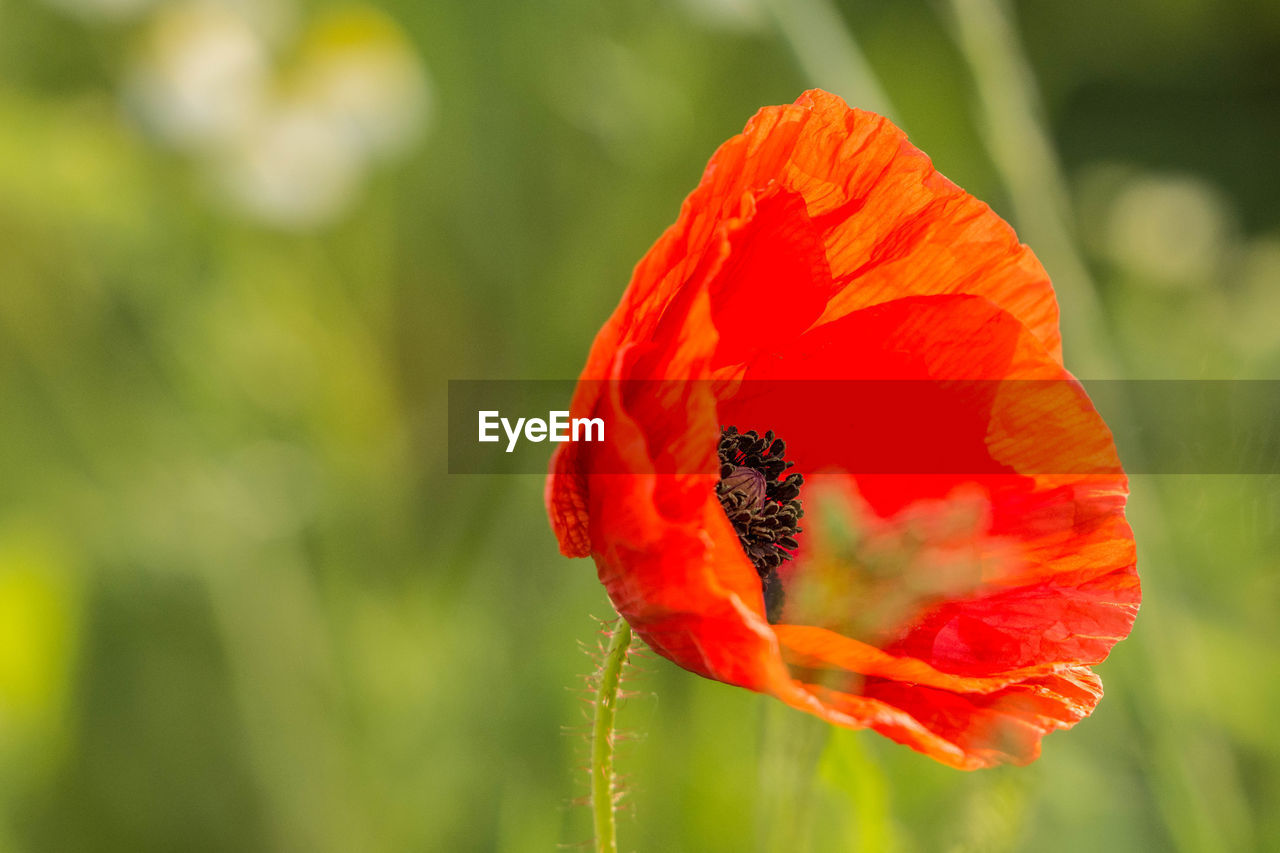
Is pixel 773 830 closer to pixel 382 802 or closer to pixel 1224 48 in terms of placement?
pixel 382 802

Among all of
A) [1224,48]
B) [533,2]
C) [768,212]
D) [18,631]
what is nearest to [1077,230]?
[1224,48]

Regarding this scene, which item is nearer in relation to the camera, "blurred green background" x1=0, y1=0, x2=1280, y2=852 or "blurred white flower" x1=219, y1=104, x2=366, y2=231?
"blurred green background" x1=0, y1=0, x2=1280, y2=852

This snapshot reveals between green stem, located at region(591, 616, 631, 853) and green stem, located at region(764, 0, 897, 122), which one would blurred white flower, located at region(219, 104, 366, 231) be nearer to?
green stem, located at region(764, 0, 897, 122)

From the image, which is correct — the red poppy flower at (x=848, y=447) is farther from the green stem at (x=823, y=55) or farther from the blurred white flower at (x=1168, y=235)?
the blurred white flower at (x=1168, y=235)

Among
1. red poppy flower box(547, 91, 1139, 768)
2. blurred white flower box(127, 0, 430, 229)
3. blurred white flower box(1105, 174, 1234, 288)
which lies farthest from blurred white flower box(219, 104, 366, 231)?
blurred white flower box(1105, 174, 1234, 288)

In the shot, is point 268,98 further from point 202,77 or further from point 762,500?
point 762,500

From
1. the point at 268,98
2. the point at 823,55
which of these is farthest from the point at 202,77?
the point at 823,55
